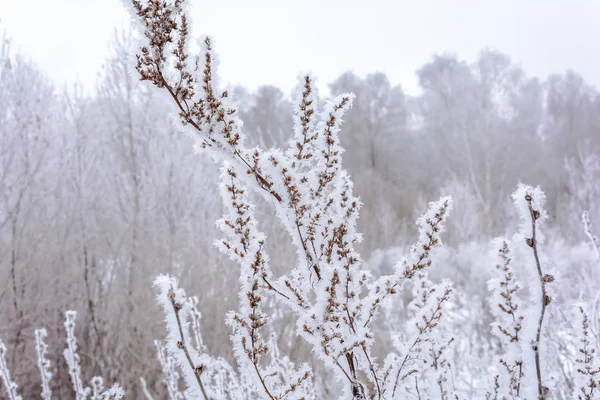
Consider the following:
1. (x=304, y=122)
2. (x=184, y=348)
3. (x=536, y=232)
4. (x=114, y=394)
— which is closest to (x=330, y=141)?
(x=304, y=122)

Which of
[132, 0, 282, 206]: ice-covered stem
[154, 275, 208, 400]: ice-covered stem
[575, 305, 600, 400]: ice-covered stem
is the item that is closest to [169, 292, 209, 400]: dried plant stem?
[154, 275, 208, 400]: ice-covered stem

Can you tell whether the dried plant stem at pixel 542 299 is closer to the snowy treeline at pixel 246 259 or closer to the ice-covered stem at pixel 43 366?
the snowy treeline at pixel 246 259

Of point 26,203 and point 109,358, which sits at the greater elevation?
point 26,203

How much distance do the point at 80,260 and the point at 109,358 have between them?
225 centimetres

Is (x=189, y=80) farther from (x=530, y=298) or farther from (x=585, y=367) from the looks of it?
(x=585, y=367)

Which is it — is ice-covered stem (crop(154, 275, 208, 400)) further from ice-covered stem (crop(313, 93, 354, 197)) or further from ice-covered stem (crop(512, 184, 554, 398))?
ice-covered stem (crop(512, 184, 554, 398))

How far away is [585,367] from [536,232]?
22.9 inches

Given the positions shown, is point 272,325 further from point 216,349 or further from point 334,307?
point 334,307

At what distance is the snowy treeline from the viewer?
4.18ft

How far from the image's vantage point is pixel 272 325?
22.9ft

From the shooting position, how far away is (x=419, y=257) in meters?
1.43

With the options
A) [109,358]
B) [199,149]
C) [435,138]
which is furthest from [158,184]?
[435,138]

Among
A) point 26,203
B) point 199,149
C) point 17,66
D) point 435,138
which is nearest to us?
point 199,149

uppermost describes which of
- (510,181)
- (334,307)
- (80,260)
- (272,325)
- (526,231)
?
(510,181)
